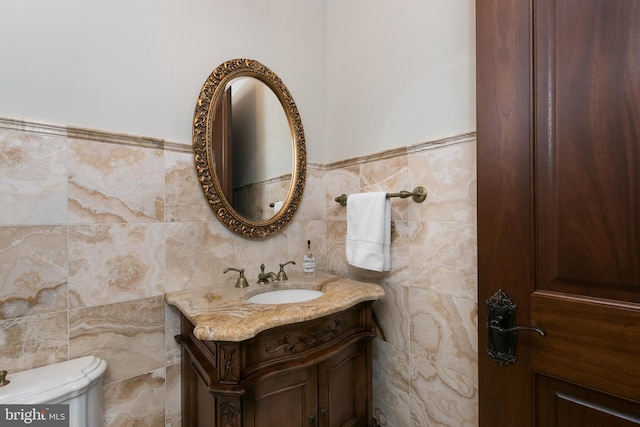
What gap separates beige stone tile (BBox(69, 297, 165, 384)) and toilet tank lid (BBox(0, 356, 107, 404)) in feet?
0.19

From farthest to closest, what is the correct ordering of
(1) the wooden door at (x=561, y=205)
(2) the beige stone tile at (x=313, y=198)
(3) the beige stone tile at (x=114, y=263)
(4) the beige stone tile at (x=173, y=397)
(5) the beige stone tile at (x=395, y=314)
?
(2) the beige stone tile at (x=313, y=198) < (5) the beige stone tile at (x=395, y=314) < (4) the beige stone tile at (x=173, y=397) < (3) the beige stone tile at (x=114, y=263) < (1) the wooden door at (x=561, y=205)

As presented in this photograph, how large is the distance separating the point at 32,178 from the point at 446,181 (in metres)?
1.49

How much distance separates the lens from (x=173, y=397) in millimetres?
1210

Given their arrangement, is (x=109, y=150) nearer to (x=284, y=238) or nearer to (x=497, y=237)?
(x=284, y=238)

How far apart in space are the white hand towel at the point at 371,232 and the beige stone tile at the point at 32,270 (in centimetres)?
112

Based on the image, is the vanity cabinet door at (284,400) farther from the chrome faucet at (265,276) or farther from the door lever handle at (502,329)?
the door lever handle at (502,329)

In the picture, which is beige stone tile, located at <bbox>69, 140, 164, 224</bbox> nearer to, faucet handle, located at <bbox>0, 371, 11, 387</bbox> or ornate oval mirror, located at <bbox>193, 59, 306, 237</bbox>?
ornate oval mirror, located at <bbox>193, 59, 306, 237</bbox>

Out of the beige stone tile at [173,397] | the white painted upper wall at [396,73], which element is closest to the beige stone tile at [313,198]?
the white painted upper wall at [396,73]

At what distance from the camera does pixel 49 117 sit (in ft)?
3.26

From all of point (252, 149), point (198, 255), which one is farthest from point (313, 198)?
point (198, 255)

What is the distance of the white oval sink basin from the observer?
53.1 inches

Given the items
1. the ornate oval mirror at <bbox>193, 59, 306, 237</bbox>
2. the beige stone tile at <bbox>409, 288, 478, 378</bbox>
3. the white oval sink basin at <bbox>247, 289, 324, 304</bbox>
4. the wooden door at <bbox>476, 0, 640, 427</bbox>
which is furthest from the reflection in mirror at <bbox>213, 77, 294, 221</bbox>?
the wooden door at <bbox>476, 0, 640, 427</bbox>

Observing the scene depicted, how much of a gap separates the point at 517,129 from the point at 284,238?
113 centimetres

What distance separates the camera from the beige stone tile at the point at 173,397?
120cm
